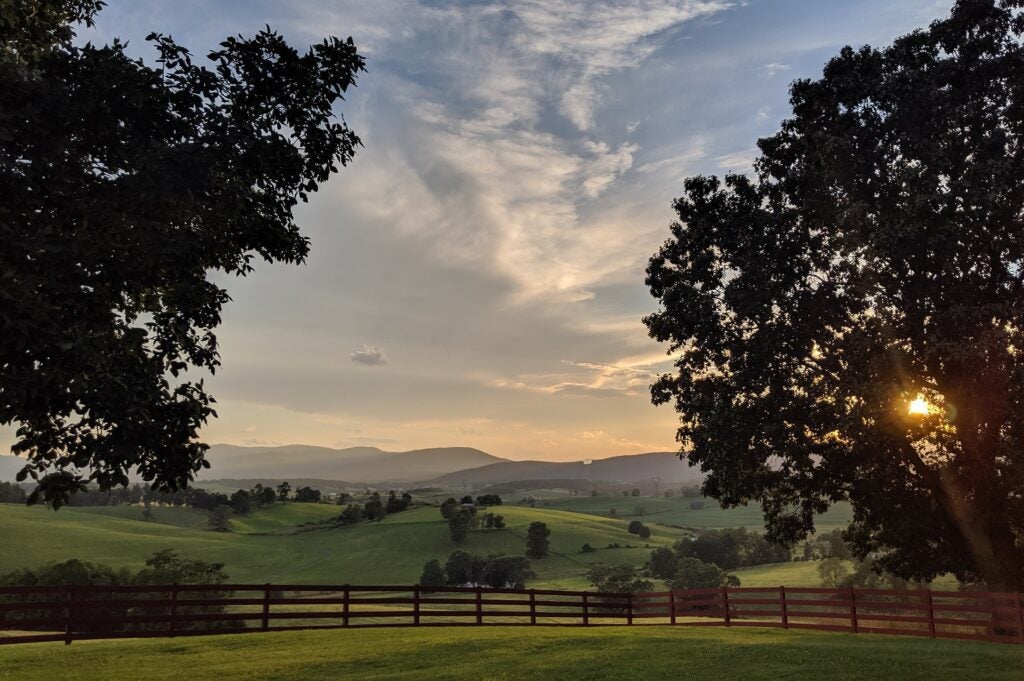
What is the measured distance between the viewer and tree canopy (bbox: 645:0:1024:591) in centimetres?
1850

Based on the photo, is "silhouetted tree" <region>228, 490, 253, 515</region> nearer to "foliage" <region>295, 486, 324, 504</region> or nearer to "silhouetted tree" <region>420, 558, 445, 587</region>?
"foliage" <region>295, 486, 324, 504</region>

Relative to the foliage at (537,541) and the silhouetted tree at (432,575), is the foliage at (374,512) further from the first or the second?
the silhouetted tree at (432,575)

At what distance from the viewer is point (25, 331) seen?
8117mm

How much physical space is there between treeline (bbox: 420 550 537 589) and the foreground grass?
8668 cm

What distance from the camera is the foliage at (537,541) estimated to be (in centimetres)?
12162

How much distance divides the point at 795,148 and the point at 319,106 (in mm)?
18086

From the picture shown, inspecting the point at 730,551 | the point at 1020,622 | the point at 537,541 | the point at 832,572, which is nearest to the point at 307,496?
the point at 537,541

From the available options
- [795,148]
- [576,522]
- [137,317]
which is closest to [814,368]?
[795,148]

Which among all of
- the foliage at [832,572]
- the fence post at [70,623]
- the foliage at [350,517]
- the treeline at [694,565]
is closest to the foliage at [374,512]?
the foliage at [350,517]

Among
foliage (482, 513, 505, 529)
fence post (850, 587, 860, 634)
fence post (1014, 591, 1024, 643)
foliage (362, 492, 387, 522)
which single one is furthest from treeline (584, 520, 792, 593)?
fence post (1014, 591, 1024, 643)

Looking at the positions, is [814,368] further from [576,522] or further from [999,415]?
[576,522]

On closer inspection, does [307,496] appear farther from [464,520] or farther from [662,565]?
[662,565]

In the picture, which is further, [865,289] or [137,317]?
[865,289]

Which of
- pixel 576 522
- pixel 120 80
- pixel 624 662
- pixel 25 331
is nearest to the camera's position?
pixel 25 331
